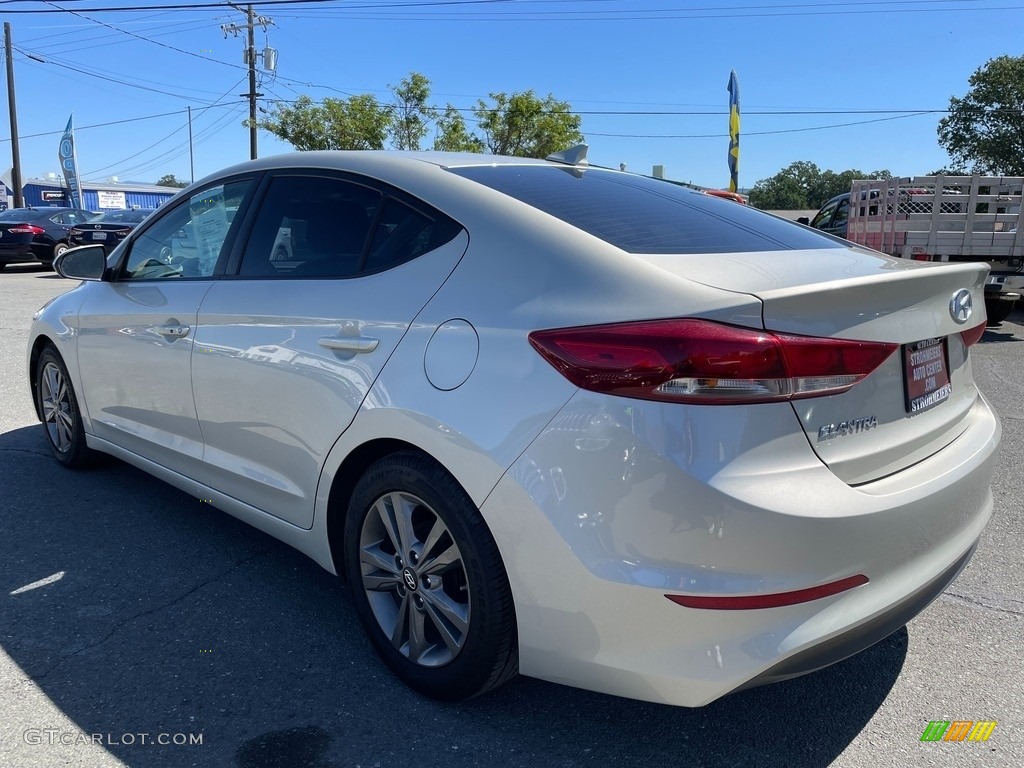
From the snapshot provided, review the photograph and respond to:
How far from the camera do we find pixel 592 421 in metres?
1.92

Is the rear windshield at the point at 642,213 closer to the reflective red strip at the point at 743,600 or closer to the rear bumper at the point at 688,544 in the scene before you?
the rear bumper at the point at 688,544

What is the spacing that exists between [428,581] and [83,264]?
288 centimetres

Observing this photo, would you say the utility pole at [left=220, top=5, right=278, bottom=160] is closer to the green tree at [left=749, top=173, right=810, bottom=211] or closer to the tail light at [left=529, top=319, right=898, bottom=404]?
the tail light at [left=529, top=319, right=898, bottom=404]

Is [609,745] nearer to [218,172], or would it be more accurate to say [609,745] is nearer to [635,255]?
[635,255]

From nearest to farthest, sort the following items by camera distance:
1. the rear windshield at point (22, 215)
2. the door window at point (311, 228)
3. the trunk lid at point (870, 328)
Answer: the trunk lid at point (870, 328)
the door window at point (311, 228)
the rear windshield at point (22, 215)

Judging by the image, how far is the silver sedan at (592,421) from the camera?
6.13 feet

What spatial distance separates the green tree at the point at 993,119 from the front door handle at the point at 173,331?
5051 cm

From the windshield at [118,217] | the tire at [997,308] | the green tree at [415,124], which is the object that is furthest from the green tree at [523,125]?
the tire at [997,308]

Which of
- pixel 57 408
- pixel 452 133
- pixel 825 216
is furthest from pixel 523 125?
pixel 57 408

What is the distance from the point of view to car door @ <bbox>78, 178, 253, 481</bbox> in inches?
132

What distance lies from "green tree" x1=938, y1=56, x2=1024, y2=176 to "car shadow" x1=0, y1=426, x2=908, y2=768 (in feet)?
164

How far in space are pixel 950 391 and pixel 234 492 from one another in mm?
2581

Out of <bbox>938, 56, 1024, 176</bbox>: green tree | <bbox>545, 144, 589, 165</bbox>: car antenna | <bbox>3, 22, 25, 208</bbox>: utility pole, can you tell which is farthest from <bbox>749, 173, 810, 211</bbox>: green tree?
<bbox>545, 144, 589, 165</bbox>: car antenna

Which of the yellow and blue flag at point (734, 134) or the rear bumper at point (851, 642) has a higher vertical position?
the yellow and blue flag at point (734, 134)
